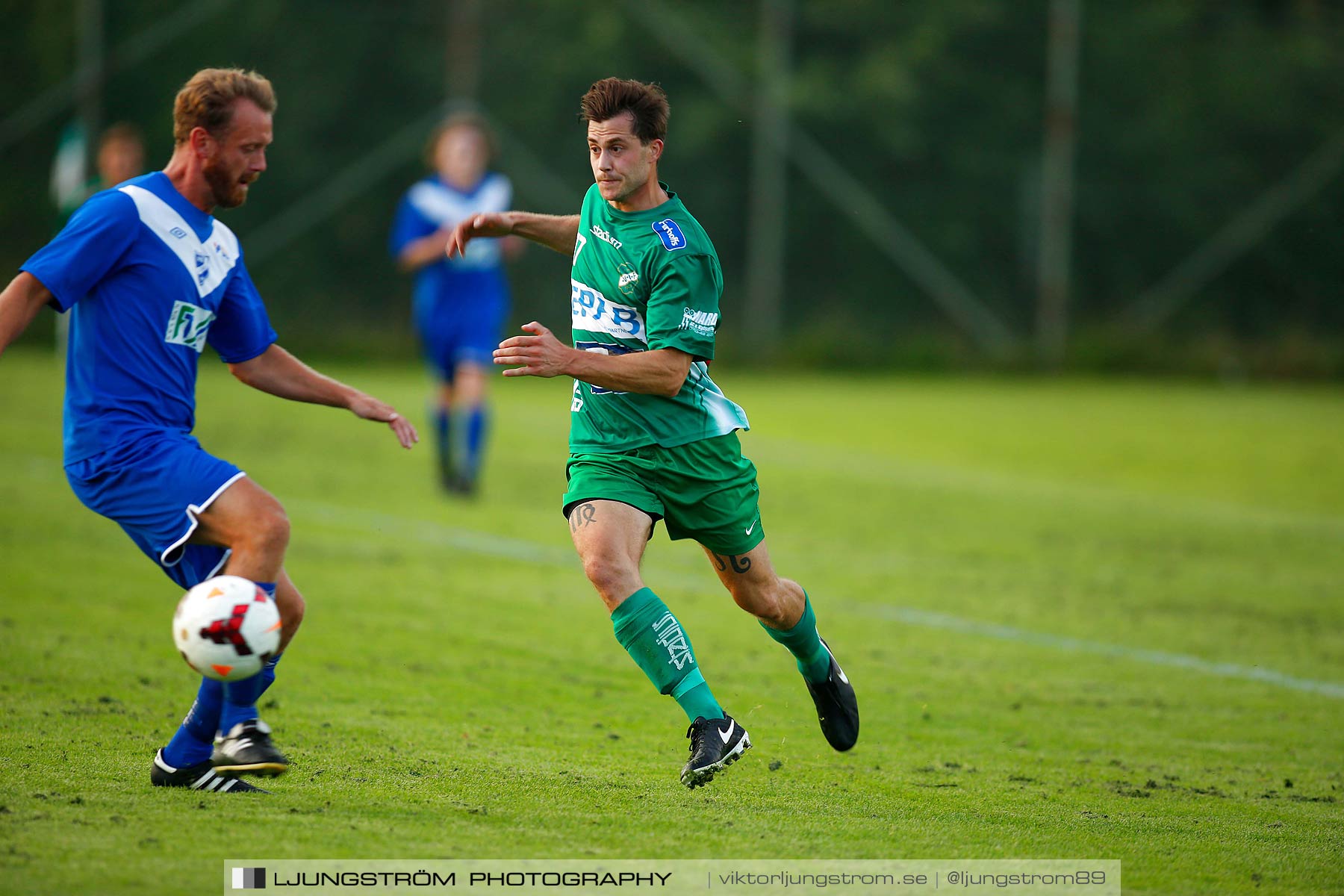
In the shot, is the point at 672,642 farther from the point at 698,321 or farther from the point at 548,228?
the point at 548,228

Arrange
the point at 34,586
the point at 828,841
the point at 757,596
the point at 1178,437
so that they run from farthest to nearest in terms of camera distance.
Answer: the point at 1178,437, the point at 34,586, the point at 757,596, the point at 828,841

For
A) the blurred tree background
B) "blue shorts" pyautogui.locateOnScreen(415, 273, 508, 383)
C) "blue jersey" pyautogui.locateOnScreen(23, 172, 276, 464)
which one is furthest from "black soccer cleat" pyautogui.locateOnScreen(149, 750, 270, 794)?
the blurred tree background

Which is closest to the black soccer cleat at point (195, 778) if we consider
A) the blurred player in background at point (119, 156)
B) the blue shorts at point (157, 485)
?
the blue shorts at point (157, 485)

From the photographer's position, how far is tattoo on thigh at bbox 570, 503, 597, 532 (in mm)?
4688

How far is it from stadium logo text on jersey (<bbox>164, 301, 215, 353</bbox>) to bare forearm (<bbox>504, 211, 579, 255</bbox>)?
1.32 metres

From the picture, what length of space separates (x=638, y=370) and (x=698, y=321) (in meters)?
0.26

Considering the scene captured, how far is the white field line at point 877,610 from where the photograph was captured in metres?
6.77

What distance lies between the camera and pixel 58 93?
67.8ft

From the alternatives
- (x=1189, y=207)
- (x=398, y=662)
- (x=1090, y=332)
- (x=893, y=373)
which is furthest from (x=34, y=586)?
(x=1189, y=207)

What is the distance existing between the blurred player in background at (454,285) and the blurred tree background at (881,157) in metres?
9.56

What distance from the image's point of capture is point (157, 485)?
4.14m

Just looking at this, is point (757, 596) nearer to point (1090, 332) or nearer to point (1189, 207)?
point (1090, 332)

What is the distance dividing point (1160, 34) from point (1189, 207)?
3.15m

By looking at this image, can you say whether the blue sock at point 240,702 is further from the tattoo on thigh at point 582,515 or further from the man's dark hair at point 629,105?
the man's dark hair at point 629,105
